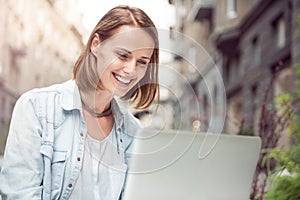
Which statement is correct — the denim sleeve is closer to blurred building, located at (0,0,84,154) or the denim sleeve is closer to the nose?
the nose

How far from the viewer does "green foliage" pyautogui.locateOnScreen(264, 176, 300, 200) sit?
1.41 meters

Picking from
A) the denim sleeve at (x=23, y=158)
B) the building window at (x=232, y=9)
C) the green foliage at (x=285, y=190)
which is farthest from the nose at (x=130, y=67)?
the building window at (x=232, y=9)

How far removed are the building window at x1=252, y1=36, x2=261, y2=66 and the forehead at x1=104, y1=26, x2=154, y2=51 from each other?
528 cm

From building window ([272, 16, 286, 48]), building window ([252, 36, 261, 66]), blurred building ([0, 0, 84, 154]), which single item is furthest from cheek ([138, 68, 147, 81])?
building window ([252, 36, 261, 66])

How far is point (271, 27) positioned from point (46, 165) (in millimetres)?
5175

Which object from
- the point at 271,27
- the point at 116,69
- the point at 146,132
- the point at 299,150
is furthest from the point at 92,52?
the point at 271,27

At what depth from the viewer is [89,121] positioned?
1.37 meters

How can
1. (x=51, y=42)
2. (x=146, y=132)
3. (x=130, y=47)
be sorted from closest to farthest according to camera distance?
(x=146, y=132) < (x=130, y=47) < (x=51, y=42)

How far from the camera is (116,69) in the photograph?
134 cm

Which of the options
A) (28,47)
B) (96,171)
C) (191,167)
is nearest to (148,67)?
(96,171)

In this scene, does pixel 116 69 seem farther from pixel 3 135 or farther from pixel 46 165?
pixel 3 135

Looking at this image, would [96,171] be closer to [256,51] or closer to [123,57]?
[123,57]

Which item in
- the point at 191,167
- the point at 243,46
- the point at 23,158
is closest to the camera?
the point at 191,167

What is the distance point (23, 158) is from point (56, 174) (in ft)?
0.33
